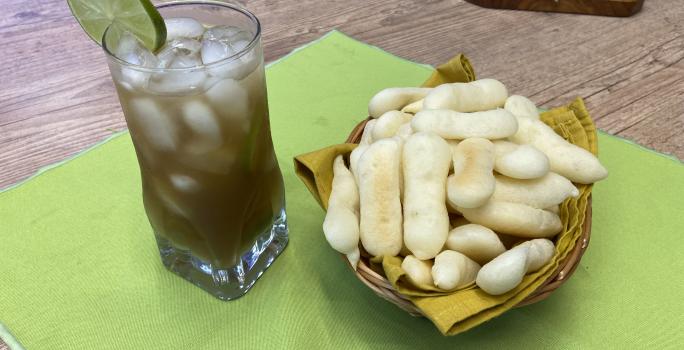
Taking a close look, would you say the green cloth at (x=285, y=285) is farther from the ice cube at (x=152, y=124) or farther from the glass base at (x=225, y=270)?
the ice cube at (x=152, y=124)

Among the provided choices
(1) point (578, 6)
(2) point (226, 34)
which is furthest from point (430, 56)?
(2) point (226, 34)

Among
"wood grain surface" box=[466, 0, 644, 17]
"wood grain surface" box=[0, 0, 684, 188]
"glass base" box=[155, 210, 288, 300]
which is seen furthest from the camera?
"wood grain surface" box=[466, 0, 644, 17]

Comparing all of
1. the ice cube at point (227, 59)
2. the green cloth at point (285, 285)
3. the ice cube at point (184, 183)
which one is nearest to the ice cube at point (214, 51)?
the ice cube at point (227, 59)

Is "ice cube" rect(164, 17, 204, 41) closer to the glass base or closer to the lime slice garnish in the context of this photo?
the lime slice garnish

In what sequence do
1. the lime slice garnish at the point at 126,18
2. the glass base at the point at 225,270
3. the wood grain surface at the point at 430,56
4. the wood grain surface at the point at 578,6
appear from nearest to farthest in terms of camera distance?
1. the lime slice garnish at the point at 126,18
2. the glass base at the point at 225,270
3. the wood grain surface at the point at 430,56
4. the wood grain surface at the point at 578,6

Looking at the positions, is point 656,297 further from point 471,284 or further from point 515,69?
point 515,69

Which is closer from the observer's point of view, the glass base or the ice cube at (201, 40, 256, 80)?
the ice cube at (201, 40, 256, 80)

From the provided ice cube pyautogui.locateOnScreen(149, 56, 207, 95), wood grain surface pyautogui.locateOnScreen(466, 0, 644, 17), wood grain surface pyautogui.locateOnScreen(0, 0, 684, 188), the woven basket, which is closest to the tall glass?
ice cube pyautogui.locateOnScreen(149, 56, 207, 95)

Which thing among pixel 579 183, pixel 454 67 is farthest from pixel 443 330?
pixel 454 67
